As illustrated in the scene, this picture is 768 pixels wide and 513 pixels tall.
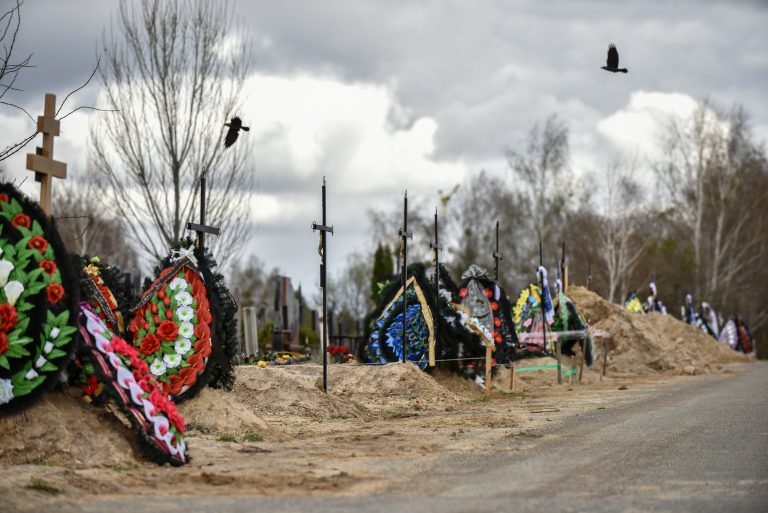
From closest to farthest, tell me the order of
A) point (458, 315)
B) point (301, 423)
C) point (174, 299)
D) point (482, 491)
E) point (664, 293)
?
point (482, 491)
point (174, 299)
point (301, 423)
point (458, 315)
point (664, 293)

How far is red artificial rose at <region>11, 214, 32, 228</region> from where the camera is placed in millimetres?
10344

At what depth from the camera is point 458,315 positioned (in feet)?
72.1

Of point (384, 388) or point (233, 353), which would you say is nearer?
point (233, 353)

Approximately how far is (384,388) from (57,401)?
8.77 m

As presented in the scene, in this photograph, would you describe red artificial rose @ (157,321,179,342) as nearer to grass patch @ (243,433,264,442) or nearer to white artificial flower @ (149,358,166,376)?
white artificial flower @ (149,358,166,376)

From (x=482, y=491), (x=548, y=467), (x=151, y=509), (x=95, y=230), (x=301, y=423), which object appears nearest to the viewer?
(x=151, y=509)

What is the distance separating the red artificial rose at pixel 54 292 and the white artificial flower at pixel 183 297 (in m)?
2.59

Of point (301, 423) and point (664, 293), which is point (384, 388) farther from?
point (664, 293)

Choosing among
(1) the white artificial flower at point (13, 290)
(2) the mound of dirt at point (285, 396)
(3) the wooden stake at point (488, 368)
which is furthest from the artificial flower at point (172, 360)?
(3) the wooden stake at point (488, 368)

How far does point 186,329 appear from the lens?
42.1ft

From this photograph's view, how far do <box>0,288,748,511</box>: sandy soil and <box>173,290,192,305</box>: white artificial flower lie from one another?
3.81 feet

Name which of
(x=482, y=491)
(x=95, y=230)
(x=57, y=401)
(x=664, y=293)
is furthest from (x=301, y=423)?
(x=664, y=293)

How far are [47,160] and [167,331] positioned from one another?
249 cm

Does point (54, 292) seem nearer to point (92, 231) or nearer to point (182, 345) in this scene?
point (182, 345)
